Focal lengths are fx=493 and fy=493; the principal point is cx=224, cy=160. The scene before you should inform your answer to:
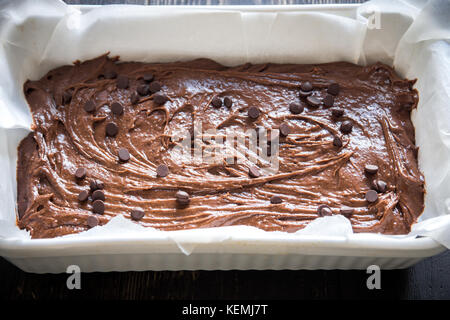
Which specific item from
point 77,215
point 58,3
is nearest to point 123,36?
point 58,3

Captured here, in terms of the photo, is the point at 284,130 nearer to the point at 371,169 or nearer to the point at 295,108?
the point at 295,108

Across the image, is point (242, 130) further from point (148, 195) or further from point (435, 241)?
point (435, 241)

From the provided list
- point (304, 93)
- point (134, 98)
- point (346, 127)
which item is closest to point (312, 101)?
point (304, 93)

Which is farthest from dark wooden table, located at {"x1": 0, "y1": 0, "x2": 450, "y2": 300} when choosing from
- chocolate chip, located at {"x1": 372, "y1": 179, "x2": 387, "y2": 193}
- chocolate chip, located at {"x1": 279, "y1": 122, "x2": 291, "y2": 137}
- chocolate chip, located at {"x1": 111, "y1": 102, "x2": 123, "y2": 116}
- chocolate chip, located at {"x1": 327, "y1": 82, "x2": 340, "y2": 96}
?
chocolate chip, located at {"x1": 327, "y1": 82, "x2": 340, "y2": 96}

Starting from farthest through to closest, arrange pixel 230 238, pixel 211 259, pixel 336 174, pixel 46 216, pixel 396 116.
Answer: pixel 396 116 → pixel 336 174 → pixel 46 216 → pixel 211 259 → pixel 230 238

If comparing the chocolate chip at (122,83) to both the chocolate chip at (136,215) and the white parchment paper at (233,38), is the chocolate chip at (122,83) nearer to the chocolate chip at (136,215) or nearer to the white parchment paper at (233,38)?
the white parchment paper at (233,38)

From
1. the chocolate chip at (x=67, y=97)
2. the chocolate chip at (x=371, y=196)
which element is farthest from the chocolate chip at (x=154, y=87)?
the chocolate chip at (x=371, y=196)
